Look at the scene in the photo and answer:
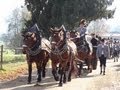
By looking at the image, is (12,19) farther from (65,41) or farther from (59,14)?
(65,41)

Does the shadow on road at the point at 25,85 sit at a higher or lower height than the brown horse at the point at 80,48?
lower

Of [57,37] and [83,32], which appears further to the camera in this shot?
[83,32]

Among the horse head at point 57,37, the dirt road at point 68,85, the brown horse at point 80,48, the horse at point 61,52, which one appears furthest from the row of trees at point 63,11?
the horse head at point 57,37

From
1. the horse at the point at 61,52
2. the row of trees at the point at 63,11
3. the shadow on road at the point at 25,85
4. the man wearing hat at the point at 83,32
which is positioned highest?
the row of trees at the point at 63,11

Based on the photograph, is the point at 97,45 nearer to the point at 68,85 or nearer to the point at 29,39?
the point at 68,85

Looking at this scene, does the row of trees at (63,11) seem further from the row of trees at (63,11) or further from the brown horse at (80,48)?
the brown horse at (80,48)

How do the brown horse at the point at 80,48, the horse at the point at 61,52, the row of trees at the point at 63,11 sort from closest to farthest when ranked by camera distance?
the horse at the point at 61,52 → the brown horse at the point at 80,48 → the row of trees at the point at 63,11

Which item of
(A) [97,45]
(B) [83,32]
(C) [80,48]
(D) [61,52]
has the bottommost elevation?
(D) [61,52]

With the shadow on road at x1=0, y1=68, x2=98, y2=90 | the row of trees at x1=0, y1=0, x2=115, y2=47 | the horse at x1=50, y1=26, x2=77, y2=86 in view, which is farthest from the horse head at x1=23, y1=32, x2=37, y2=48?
the row of trees at x1=0, y1=0, x2=115, y2=47

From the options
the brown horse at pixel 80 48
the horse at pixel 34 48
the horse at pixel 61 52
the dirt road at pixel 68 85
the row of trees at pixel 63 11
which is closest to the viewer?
the dirt road at pixel 68 85

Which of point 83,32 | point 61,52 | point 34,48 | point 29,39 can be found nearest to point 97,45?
point 83,32

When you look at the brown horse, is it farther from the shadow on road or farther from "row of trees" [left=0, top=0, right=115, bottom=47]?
"row of trees" [left=0, top=0, right=115, bottom=47]

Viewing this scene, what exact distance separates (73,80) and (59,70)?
2.03 meters

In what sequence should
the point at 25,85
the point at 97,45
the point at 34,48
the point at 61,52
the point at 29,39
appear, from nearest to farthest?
1. the point at 29,39
2. the point at 61,52
3. the point at 34,48
4. the point at 25,85
5. the point at 97,45
